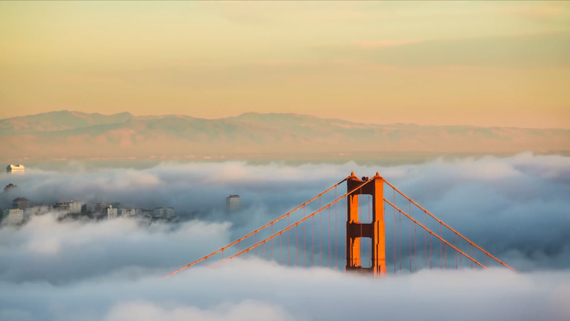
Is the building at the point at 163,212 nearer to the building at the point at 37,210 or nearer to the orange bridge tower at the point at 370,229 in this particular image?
the building at the point at 37,210

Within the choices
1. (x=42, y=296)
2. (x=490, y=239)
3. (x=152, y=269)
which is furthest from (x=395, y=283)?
(x=490, y=239)

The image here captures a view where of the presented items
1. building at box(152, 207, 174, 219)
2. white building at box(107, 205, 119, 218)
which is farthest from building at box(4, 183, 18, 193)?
building at box(152, 207, 174, 219)

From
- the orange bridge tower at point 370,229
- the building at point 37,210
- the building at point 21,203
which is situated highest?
the building at point 21,203

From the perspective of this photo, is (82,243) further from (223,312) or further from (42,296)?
(223,312)

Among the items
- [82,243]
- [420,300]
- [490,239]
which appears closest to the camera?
[420,300]

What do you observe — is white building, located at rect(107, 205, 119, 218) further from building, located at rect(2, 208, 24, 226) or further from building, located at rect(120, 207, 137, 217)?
building, located at rect(2, 208, 24, 226)

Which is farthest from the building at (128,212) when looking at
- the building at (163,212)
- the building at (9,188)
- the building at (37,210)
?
the building at (9,188)
